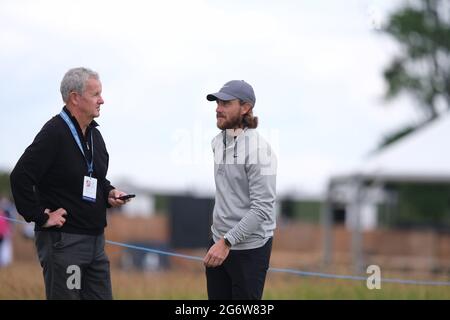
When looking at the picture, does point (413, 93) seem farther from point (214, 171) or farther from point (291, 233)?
point (214, 171)

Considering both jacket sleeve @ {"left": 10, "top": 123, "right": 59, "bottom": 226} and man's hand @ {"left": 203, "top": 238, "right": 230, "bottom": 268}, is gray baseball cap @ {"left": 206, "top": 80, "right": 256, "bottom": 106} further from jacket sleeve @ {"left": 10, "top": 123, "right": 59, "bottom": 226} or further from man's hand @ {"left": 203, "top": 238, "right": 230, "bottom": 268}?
jacket sleeve @ {"left": 10, "top": 123, "right": 59, "bottom": 226}

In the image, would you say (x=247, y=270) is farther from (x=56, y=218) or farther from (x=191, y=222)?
(x=191, y=222)

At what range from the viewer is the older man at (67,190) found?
5105mm

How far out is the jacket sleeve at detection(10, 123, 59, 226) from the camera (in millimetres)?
5070

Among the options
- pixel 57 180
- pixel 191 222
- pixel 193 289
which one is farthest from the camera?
pixel 191 222

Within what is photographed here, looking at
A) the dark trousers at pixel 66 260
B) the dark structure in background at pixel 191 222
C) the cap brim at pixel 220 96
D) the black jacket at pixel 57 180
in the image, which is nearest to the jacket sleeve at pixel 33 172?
the black jacket at pixel 57 180

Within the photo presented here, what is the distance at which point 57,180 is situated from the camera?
5.21 meters

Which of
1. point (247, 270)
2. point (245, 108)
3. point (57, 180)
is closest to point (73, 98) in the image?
point (57, 180)

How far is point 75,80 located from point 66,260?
912 mm

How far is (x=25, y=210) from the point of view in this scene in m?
5.07

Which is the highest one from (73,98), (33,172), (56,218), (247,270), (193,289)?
(73,98)

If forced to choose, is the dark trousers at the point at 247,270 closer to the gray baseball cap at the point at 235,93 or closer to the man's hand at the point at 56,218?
the gray baseball cap at the point at 235,93
